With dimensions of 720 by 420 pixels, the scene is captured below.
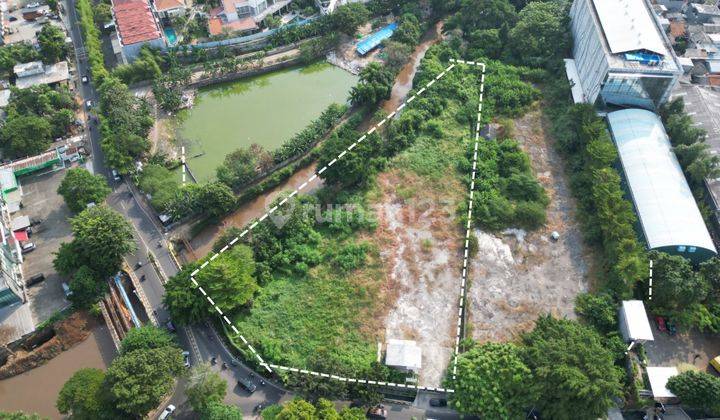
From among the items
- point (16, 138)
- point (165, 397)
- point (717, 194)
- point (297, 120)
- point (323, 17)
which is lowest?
point (165, 397)

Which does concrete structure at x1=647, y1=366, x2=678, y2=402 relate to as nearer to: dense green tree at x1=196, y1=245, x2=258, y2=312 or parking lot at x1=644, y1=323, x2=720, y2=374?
parking lot at x1=644, y1=323, x2=720, y2=374

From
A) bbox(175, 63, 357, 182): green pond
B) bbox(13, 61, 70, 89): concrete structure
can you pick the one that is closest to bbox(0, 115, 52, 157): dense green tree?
bbox(13, 61, 70, 89): concrete structure

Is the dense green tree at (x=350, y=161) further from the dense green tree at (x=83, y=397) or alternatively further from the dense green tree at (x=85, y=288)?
the dense green tree at (x=83, y=397)

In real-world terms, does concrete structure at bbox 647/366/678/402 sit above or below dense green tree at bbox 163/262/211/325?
below

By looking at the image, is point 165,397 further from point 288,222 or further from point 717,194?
point 717,194

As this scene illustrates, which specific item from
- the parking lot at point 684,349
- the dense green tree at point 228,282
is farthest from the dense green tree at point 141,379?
the parking lot at point 684,349

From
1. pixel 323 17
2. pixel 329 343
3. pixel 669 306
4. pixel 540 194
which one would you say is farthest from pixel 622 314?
pixel 323 17

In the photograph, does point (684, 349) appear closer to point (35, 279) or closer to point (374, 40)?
point (374, 40)
